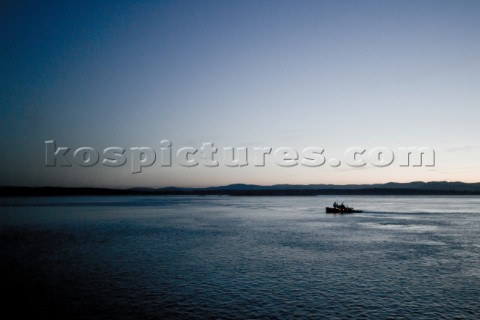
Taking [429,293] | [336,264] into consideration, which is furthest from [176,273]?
[429,293]

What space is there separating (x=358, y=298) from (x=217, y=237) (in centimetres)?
3237

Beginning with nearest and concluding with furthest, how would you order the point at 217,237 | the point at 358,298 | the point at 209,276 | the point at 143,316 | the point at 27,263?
the point at 143,316 → the point at 358,298 → the point at 209,276 → the point at 27,263 → the point at 217,237

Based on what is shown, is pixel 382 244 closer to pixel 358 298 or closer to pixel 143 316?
pixel 358 298

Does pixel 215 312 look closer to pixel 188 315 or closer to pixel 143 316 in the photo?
pixel 188 315

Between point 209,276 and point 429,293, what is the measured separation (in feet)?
54.0

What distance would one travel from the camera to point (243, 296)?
2525 centimetres

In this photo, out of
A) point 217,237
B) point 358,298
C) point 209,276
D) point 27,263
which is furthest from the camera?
point 217,237

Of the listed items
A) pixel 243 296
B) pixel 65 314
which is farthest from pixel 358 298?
pixel 65 314

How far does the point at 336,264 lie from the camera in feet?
115

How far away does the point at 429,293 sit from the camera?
25.8 metres

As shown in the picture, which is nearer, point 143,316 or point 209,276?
point 143,316

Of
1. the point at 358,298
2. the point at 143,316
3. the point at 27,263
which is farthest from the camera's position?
the point at 27,263

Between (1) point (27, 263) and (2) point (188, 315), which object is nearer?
(2) point (188, 315)

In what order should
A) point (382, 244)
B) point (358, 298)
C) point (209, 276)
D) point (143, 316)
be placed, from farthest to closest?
point (382, 244) → point (209, 276) → point (358, 298) → point (143, 316)
